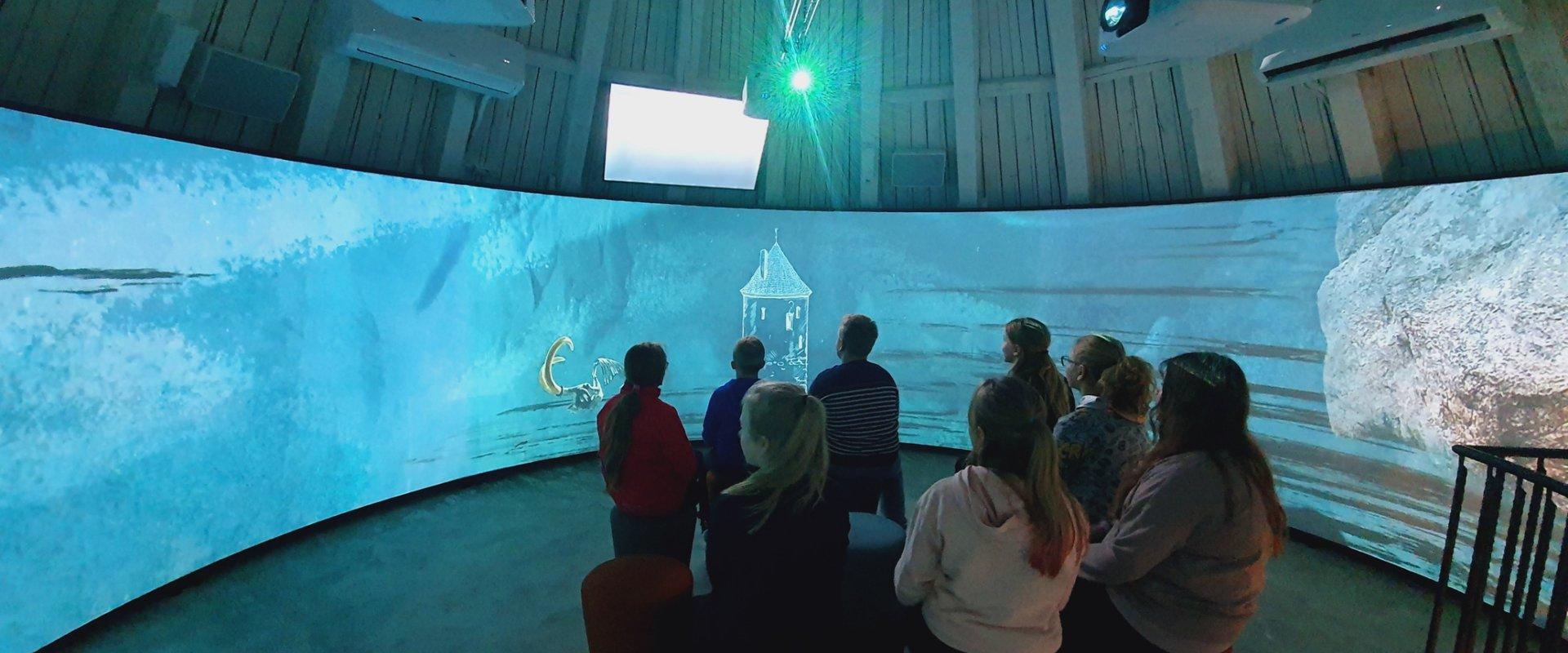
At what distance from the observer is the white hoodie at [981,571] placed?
1.40 metres

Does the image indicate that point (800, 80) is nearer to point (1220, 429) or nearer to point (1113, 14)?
point (1113, 14)

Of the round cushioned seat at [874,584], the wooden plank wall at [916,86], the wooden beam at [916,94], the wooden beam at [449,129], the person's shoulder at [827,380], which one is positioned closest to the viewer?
the round cushioned seat at [874,584]

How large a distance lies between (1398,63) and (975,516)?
3889mm

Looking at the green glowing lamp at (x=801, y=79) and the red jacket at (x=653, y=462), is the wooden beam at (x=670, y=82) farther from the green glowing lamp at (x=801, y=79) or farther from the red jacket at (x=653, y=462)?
the red jacket at (x=653, y=462)

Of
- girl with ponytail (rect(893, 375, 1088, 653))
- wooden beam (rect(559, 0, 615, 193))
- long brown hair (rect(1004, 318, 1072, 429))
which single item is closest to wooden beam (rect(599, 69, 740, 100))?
wooden beam (rect(559, 0, 615, 193))

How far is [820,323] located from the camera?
571 cm

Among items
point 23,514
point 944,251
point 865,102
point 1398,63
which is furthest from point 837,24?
point 23,514

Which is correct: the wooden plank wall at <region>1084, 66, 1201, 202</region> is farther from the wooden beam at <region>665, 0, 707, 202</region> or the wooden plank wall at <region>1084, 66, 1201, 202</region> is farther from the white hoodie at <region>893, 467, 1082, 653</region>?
the white hoodie at <region>893, 467, 1082, 653</region>

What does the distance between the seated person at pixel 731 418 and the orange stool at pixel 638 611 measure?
0.75 metres

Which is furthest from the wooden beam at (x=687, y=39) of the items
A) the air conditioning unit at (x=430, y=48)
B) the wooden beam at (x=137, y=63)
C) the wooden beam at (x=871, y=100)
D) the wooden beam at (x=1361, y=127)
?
the wooden beam at (x=1361, y=127)

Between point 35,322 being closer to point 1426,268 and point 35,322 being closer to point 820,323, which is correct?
point 820,323

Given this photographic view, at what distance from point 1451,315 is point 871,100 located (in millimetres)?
3961

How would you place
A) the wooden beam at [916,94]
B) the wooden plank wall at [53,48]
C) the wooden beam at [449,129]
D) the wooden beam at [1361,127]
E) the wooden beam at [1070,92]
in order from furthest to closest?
the wooden beam at [916,94]
the wooden beam at [1070,92]
the wooden beam at [449,129]
the wooden beam at [1361,127]
the wooden plank wall at [53,48]

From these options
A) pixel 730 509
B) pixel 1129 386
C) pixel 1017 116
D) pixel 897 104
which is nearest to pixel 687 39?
pixel 897 104
